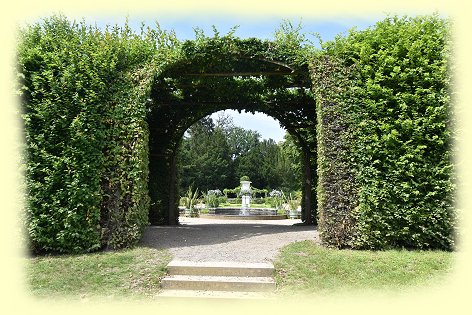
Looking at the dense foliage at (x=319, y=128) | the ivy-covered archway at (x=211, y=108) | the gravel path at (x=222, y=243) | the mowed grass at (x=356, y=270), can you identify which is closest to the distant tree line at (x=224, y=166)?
the ivy-covered archway at (x=211, y=108)

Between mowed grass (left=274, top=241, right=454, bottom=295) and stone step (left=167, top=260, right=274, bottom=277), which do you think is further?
stone step (left=167, top=260, right=274, bottom=277)

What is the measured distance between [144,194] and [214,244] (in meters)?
1.75

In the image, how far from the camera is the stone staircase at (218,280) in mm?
4930

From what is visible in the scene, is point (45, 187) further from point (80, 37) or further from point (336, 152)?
point (336, 152)

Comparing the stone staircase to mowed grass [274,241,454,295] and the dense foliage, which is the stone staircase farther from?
the dense foliage

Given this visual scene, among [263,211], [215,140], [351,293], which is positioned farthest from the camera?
[215,140]

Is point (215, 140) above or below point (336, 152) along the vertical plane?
above

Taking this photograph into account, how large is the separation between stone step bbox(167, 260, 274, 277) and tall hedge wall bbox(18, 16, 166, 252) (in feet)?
4.86

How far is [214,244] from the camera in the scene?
7.07 meters

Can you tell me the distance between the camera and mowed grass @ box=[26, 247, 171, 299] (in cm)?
479

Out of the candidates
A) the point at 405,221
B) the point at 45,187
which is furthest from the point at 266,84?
the point at 45,187

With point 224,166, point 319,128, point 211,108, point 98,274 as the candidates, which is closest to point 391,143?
point 319,128

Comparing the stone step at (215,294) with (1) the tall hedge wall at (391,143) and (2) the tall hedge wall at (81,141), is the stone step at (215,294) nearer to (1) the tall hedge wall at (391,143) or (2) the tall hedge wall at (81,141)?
(2) the tall hedge wall at (81,141)

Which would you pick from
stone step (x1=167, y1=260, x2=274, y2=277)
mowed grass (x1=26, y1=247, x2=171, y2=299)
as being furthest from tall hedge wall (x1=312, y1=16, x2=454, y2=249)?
mowed grass (x1=26, y1=247, x2=171, y2=299)
